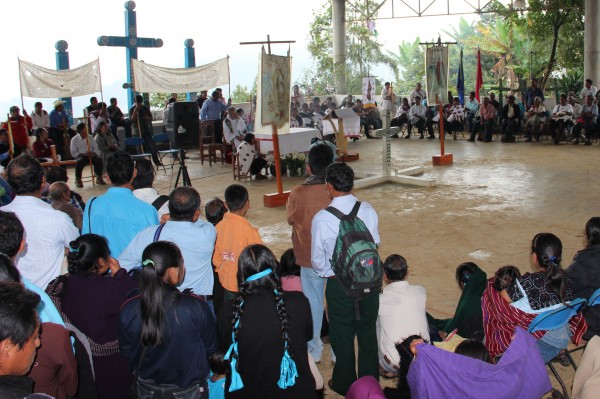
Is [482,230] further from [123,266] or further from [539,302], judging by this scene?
[123,266]

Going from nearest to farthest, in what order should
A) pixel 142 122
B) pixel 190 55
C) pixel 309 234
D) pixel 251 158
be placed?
pixel 309 234
pixel 251 158
pixel 142 122
pixel 190 55

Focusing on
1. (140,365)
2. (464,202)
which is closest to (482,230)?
(464,202)

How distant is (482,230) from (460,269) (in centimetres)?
330

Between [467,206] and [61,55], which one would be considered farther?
[61,55]

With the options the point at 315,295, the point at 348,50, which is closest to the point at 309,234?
the point at 315,295

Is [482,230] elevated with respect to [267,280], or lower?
lower

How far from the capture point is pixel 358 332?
144 inches

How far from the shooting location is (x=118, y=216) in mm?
3863

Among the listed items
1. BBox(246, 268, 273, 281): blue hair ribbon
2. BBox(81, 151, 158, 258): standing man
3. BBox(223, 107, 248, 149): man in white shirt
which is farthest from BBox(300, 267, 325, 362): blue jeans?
BBox(223, 107, 248, 149): man in white shirt

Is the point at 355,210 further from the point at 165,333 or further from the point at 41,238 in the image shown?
the point at 41,238

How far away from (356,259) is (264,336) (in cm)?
94

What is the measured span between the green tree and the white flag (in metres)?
9.38

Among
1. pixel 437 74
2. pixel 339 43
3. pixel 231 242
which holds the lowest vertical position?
pixel 231 242

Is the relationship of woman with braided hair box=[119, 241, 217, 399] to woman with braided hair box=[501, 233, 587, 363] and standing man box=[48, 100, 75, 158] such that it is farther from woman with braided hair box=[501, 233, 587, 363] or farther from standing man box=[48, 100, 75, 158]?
standing man box=[48, 100, 75, 158]
